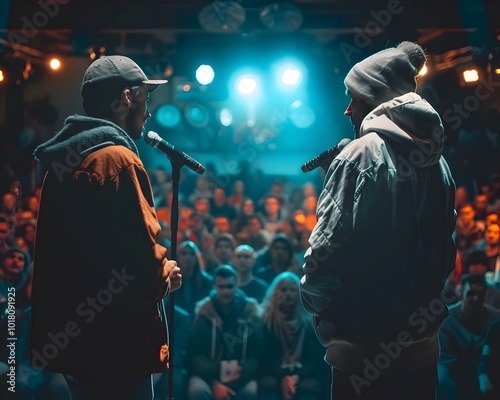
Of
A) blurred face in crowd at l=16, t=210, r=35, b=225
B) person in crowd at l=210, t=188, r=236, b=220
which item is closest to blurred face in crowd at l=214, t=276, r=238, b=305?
blurred face in crowd at l=16, t=210, r=35, b=225

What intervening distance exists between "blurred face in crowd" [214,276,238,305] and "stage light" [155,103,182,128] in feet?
14.6

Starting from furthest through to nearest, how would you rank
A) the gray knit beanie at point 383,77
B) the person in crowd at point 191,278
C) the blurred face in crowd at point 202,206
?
the blurred face in crowd at point 202,206, the person in crowd at point 191,278, the gray knit beanie at point 383,77

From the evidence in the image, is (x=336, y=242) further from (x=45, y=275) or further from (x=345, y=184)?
(x=45, y=275)

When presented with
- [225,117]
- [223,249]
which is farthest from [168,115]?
[223,249]

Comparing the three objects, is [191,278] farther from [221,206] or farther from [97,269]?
[97,269]

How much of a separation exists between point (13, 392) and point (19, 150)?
11.6 feet

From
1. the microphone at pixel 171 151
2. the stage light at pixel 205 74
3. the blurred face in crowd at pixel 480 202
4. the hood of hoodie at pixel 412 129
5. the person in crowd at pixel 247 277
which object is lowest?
the person in crowd at pixel 247 277

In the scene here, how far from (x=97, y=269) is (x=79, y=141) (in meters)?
0.36

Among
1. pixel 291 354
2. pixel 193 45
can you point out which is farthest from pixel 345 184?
pixel 193 45

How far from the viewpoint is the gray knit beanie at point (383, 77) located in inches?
75.3

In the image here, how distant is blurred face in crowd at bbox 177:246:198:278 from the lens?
461cm

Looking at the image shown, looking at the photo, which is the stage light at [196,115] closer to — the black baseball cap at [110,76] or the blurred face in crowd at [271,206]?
the blurred face in crowd at [271,206]

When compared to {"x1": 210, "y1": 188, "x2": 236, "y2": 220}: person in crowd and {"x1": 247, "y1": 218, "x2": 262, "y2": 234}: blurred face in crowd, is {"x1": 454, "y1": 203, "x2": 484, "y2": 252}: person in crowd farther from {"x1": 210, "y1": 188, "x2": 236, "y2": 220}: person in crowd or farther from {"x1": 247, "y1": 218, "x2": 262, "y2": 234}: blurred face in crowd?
Answer: {"x1": 210, "y1": 188, "x2": 236, "y2": 220}: person in crowd

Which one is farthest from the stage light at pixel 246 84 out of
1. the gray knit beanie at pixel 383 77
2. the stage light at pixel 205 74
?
the gray knit beanie at pixel 383 77
